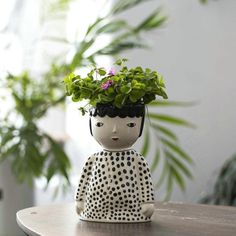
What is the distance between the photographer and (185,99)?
3461 mm

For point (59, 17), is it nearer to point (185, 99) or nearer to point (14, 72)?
point (14, 72)

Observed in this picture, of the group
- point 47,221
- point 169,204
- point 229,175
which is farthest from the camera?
point 229,175

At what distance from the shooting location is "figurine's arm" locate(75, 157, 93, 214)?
1.61 m

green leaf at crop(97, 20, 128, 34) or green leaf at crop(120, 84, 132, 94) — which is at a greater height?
green leaf at crop(97, 20, 128, 34)

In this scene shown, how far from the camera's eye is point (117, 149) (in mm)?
1592

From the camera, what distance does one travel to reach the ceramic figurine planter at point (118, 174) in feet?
5.13

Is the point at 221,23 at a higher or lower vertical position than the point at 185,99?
higher

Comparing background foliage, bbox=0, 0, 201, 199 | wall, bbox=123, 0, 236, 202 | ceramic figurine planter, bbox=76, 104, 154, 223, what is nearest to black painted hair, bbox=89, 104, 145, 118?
ceramic figurine planter, bbox=76, 104, 154, 223

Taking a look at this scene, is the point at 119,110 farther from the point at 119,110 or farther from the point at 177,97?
the point at 177,97

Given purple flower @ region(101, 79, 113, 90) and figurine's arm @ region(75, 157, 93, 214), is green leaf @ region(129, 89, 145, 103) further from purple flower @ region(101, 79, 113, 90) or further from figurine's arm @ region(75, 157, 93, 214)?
figurine's arm @ region(75, 157, 93, 214)

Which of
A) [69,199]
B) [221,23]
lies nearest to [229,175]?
[221,23]

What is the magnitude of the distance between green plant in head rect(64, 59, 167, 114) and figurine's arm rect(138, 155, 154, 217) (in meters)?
0.15

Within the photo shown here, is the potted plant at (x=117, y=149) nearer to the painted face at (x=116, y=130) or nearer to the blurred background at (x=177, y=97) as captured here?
the painted face at (x=116, y=130)

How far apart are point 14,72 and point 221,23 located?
1.35 meters
